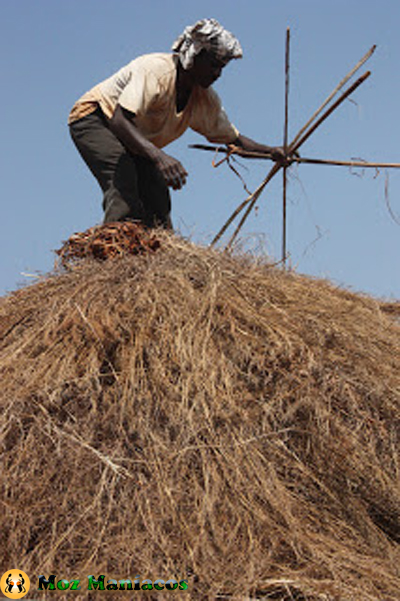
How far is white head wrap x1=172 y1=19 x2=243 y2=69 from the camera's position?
366cm

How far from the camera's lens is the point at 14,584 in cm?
209

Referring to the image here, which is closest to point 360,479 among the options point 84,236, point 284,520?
point 284,520

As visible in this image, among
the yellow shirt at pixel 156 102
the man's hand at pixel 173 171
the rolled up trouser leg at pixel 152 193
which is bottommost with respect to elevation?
the man's hand at pixel 173 171

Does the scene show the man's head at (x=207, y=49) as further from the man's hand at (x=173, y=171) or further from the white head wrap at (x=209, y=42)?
the man's hand at (x=173, y=171)

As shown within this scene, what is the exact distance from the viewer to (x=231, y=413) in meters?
2.53

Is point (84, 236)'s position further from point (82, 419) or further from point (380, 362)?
point (380, 362)

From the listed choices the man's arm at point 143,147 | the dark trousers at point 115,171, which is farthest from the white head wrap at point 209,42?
the dark trousers at point 115,171

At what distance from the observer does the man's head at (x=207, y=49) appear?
3668 mm

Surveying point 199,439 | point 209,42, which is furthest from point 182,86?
point 199,439

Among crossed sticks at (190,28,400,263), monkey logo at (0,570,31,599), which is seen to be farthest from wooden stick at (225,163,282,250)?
monkey logo at (0,570,31,599)

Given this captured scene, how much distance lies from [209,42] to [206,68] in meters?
0.15

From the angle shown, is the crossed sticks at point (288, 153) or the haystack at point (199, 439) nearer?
the haystack at point (199, 439)

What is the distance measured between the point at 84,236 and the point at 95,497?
163 cm

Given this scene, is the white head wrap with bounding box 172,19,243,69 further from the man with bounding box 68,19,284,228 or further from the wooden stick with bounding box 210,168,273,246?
the wooden stick with bounding box 210,168,273,246
